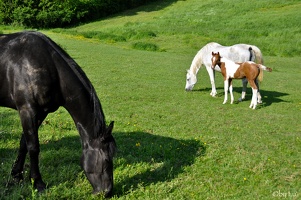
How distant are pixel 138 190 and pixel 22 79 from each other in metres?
2.10

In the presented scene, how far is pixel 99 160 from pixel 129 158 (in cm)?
163

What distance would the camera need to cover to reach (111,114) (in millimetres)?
8680

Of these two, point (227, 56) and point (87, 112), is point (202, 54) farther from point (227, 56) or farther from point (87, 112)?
→ point (87, 112)

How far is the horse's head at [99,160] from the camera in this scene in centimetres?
410

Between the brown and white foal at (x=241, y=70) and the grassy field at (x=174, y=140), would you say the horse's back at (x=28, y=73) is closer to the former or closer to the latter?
the grassy field at (x=174, y=140)

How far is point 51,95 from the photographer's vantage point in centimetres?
414

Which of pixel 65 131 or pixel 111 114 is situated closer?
pixel 65 131

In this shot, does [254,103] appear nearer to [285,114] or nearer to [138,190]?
[285,114]

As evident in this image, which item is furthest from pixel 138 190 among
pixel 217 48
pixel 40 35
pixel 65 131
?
pixel 217 48

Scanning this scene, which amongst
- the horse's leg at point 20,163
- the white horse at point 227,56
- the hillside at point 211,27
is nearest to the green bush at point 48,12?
the hillside at point 211,27

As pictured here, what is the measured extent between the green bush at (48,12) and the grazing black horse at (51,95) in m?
43.3

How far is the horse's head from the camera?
4102mm

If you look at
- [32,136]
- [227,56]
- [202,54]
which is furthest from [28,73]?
[202,54]

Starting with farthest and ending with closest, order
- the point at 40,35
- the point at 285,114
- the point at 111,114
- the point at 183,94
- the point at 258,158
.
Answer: the point at 183,94 < the point at 285,114 < the point at 111,114 < the point at 258,158 < the point at 40,35
